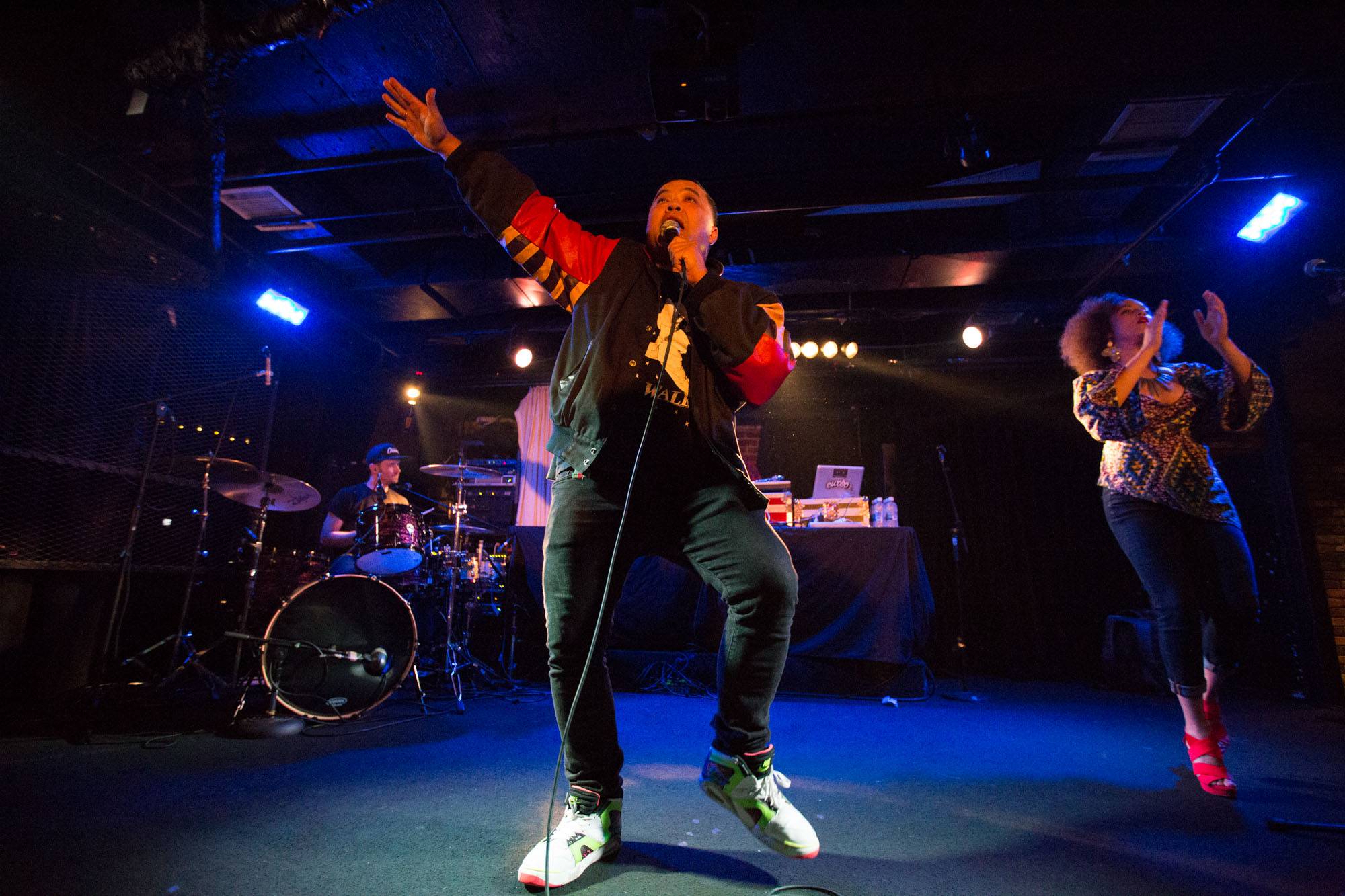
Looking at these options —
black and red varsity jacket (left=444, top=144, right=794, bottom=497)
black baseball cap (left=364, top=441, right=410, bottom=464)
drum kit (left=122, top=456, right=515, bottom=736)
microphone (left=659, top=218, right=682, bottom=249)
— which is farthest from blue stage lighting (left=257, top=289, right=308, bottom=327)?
microphone (left=659, top=218, right=682, bottom=249)

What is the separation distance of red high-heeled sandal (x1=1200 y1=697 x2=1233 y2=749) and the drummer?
16.5 feet

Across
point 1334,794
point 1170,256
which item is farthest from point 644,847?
point 1170,256

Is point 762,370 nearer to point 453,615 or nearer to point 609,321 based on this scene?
point 609,321

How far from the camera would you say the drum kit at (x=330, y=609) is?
3713 mm

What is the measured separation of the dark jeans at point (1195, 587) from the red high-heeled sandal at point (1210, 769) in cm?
19

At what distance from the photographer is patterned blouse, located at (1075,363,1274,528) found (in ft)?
8.07

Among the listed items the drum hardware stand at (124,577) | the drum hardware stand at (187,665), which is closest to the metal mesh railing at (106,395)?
the drum hardware stand at (124,577)

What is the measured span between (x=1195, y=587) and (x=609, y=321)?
8.64 ft

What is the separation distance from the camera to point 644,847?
176cm

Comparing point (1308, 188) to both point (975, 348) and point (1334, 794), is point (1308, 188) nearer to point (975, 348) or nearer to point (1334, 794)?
point (975, 348)

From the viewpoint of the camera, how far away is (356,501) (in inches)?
221

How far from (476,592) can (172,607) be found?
2.51 m

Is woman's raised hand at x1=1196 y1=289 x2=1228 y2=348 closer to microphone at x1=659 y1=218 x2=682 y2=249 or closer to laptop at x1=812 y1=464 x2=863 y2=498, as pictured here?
microphone at x1=659 y1=218 x2=682 y2=249

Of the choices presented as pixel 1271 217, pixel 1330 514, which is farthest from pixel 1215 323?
pixel 1330 514
